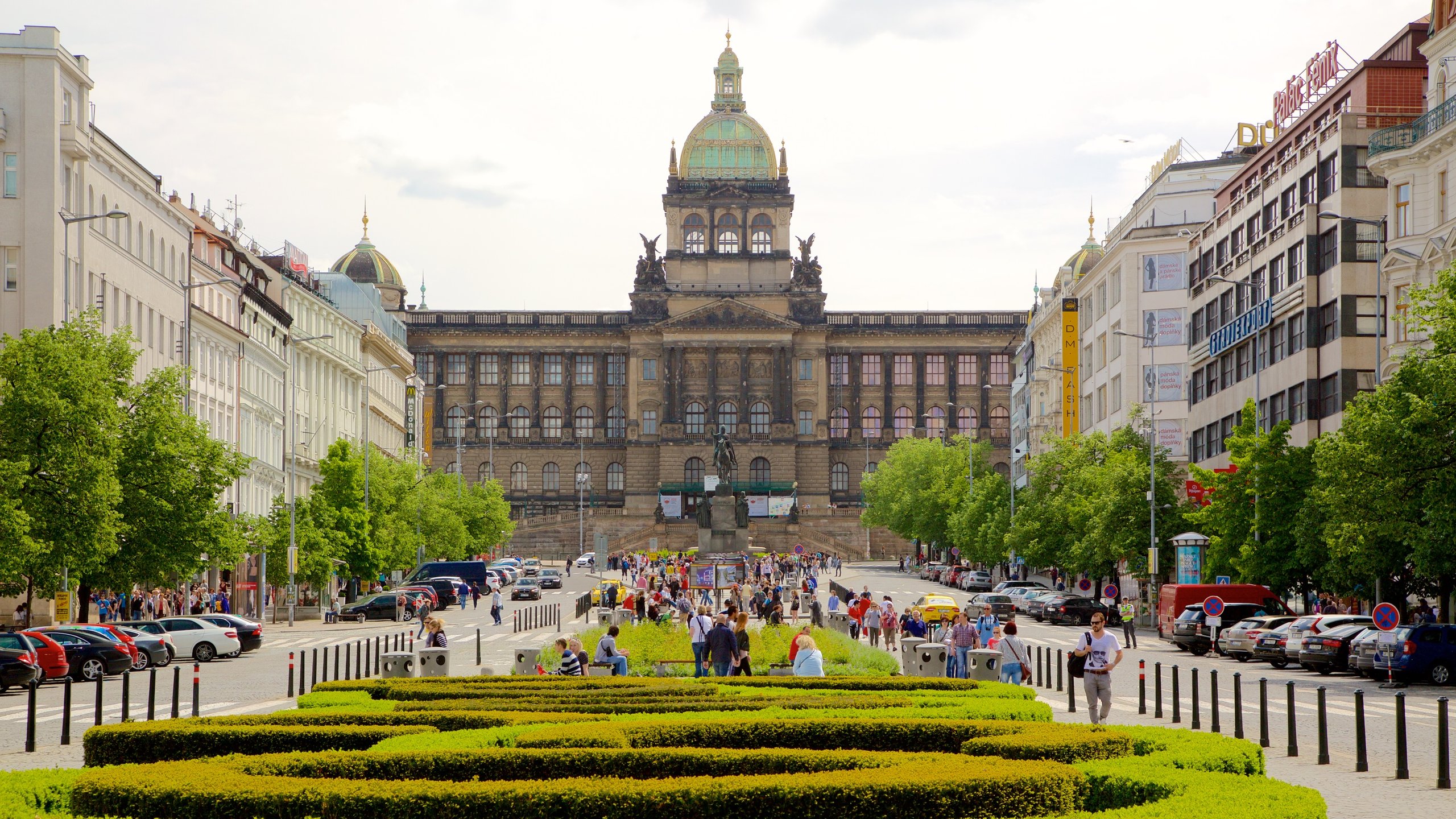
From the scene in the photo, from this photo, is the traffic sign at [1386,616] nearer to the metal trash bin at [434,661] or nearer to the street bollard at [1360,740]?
the street bollard at [1360,740]

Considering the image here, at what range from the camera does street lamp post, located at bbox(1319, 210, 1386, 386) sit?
55.4 meters

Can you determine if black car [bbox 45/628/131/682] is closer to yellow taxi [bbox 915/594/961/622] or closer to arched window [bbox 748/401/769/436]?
yellow taxi [bbox 915/594/961/622]

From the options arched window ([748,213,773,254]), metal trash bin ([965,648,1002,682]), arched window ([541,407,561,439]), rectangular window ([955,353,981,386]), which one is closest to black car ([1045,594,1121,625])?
metal trash bin ([965,648,1002,682])

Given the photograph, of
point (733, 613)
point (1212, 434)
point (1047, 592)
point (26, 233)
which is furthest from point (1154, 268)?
point (733, 613)

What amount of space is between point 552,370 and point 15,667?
485 feet

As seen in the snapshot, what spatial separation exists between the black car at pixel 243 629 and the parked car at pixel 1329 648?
1186 inches

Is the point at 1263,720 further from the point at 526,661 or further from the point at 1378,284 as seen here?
the point at 1378,284

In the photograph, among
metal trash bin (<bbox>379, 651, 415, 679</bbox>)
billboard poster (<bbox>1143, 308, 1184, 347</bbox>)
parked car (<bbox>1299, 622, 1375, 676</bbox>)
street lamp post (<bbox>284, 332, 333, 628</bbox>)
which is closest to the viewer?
metal trash bin (<bbox>379, 651, 415, 679</bbox>)

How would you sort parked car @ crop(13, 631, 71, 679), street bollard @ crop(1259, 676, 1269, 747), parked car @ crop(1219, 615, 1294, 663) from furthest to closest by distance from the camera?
1. parked car @ crop(1219, 615, 1294, 663)
2. parked car @ crop(13, 631, 71, 679)
3. street bollard @ crop(1259, 676, 1269, 747)

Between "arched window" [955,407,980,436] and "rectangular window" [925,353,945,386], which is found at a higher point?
"rectangular window" [925,353,945,386]

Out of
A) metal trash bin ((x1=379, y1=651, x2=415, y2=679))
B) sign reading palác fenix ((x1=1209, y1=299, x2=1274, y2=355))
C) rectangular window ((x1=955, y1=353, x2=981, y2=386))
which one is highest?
rectangular window ((x1=955, y1=353, x2=981, y2=386))

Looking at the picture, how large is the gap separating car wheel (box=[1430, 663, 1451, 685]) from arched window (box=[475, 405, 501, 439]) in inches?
5886

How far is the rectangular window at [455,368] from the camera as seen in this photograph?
186m

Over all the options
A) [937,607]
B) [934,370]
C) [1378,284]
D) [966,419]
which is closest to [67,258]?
[937,607]
